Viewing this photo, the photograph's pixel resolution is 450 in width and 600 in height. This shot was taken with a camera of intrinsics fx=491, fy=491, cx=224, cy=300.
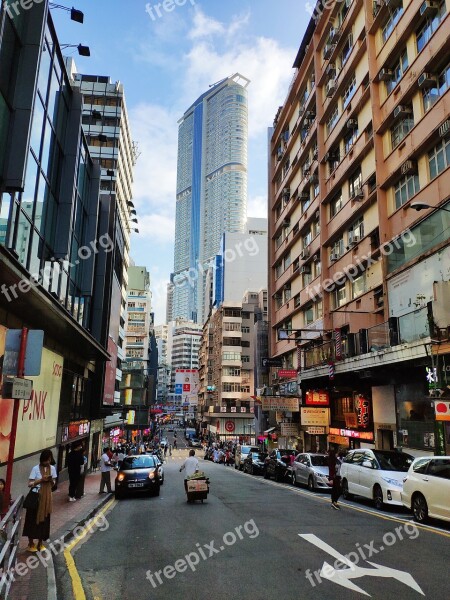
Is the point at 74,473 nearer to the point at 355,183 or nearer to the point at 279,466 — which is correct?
the point at 279,466

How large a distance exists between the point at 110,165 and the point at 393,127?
50878 millimetres

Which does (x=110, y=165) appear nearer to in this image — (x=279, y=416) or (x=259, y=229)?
(x=279, y=416)

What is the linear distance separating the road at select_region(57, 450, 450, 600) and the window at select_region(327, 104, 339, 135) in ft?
93.6

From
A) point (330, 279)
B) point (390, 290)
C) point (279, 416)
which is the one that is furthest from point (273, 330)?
point (390, 290)

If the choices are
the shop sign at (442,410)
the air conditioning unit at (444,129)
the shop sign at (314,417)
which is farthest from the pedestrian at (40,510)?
the shop sign at (314,417)

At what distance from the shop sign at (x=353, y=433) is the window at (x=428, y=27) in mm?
19366

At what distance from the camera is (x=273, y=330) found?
50625 mm

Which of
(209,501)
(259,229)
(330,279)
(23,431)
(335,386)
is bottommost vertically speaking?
(209,501)

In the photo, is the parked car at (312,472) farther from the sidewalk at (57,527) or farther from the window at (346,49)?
the window at (346,49)

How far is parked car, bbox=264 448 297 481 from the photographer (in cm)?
2536

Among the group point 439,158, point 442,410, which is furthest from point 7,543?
point 439,158

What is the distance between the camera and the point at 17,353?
6.62 m

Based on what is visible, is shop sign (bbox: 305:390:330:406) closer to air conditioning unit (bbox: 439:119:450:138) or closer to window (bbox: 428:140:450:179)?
window (bbox: 428:140:450:179)

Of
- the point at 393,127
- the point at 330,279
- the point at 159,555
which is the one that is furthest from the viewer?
the point at 330,279
